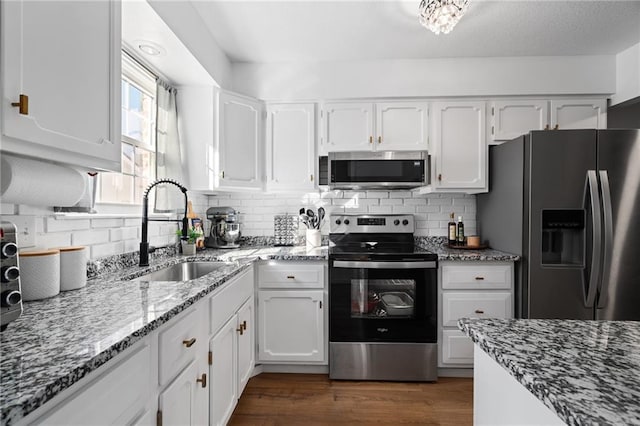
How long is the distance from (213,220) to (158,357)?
195 centimetres

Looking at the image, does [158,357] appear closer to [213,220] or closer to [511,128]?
[213,220]

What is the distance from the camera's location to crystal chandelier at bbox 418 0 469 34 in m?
1.83

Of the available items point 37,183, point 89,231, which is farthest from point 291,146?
point 37,183

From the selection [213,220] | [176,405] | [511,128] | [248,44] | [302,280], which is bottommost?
[176,405]

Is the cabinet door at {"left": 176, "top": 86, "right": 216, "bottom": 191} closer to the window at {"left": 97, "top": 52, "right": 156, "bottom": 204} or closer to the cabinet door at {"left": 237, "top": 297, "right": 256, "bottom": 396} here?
the window at {"left": 97, "top": 52, "right": 156, "bottom": 204}

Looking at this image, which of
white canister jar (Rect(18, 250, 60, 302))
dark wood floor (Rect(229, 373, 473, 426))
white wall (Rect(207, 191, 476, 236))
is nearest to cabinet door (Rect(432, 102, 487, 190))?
white wall (Rect(207, 191, 476, 236))

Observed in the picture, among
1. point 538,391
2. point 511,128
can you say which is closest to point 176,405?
point 538,391

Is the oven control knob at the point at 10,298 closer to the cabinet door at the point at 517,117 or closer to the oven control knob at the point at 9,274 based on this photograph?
the oven control knob at the point at 9,274

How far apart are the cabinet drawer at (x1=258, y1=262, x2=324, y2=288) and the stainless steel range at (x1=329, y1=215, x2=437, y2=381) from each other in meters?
0.11

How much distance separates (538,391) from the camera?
0.55 m

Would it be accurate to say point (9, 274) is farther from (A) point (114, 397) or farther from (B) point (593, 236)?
(B) point (593, 236)

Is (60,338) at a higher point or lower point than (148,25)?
lower

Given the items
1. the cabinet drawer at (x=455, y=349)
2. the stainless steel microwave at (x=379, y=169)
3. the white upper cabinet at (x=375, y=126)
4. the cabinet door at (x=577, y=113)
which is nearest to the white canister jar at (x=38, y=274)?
the stainless steel microwave at (x=379, y=169)

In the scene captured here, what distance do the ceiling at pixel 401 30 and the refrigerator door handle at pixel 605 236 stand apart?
1092mm
